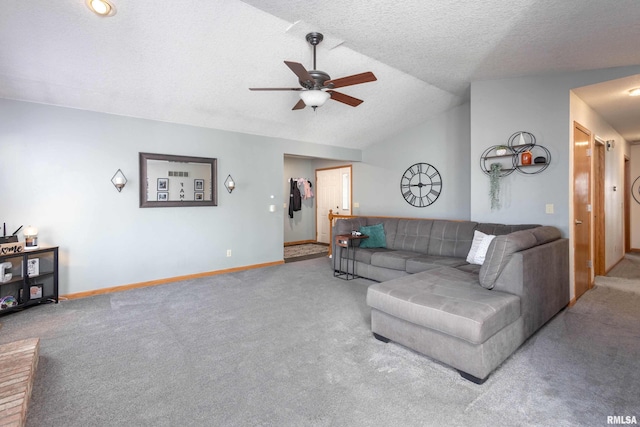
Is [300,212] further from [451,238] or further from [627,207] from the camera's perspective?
[627,207]

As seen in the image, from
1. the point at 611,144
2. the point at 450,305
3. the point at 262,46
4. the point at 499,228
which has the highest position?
the point at 262,46

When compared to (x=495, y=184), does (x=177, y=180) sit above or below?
above

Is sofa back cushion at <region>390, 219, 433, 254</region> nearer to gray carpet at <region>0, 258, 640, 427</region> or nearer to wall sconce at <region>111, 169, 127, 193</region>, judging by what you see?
gray carpet at <region>0, 258, 640, 427</region>

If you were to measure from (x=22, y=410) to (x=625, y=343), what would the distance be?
426 centimetres

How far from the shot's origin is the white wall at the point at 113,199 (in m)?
3.70

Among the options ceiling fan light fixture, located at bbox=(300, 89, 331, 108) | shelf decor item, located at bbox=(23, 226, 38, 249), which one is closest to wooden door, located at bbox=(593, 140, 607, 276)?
ceiling fan light fixture, located at bbox=(300, 89, 331, 108)

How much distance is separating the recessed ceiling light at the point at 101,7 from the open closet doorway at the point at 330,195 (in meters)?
5.63

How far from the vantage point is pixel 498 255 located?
257 centimetres

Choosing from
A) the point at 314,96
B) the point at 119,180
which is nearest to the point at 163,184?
the point at 119,180

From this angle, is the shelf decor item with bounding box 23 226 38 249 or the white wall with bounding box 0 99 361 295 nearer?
the shelf decor item with bounding box 23 226 38 249

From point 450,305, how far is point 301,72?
2.26 m

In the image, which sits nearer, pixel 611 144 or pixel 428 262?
pixel 428 262

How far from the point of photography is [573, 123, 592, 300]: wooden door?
370 cm

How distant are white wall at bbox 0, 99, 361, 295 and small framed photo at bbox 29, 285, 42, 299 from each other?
0.77 ft
